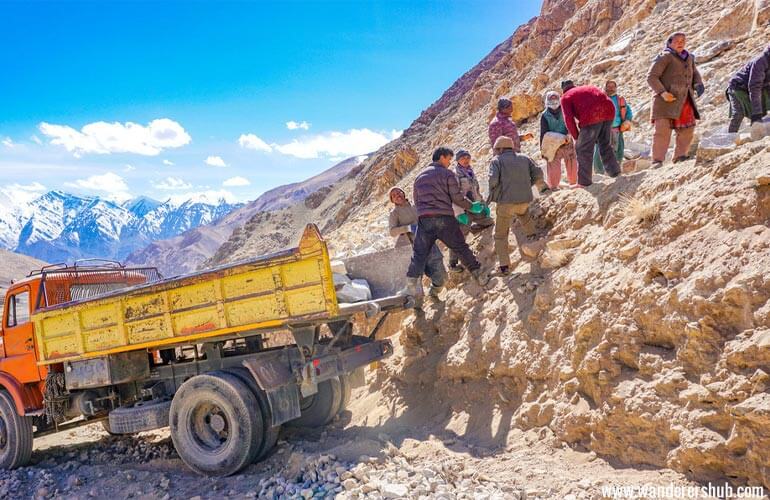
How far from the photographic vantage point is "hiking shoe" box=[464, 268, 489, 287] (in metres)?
6.67

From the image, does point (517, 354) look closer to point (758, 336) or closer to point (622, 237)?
point (622, 237)

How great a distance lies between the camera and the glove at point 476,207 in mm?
6841

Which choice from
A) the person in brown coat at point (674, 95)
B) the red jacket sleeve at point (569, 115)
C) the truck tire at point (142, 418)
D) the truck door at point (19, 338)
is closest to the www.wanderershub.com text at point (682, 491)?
the person in brown coat at point (674, 95)

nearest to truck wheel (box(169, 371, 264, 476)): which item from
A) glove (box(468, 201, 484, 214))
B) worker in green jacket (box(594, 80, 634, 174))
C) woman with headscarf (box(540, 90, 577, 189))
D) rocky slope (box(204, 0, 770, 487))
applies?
rocky slope (box(204, 0, 770, 487))

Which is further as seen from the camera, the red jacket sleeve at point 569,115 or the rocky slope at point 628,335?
the red jacket sleeve at point 569,115

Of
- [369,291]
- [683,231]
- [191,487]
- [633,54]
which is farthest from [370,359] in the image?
[633,54]

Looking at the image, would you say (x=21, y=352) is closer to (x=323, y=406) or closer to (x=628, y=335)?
(x=323, y=406)

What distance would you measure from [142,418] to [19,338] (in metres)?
2.70

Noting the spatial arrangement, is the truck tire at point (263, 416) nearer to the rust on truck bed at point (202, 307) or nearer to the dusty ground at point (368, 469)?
the dusty ground at point (368, 469)

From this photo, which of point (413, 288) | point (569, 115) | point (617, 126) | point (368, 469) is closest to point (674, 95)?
point (569, 115)

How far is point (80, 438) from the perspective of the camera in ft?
30.7

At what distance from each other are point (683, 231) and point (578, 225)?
1442 mm

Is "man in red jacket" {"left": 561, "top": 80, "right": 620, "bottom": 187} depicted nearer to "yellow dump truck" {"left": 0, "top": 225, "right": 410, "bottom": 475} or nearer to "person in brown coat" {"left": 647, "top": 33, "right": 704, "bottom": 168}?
"person in brown coat" {"left": 647, "top": 33, "right": 704, "bottom": 168}

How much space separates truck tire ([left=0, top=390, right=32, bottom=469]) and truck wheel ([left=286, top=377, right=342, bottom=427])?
3.93 meters
